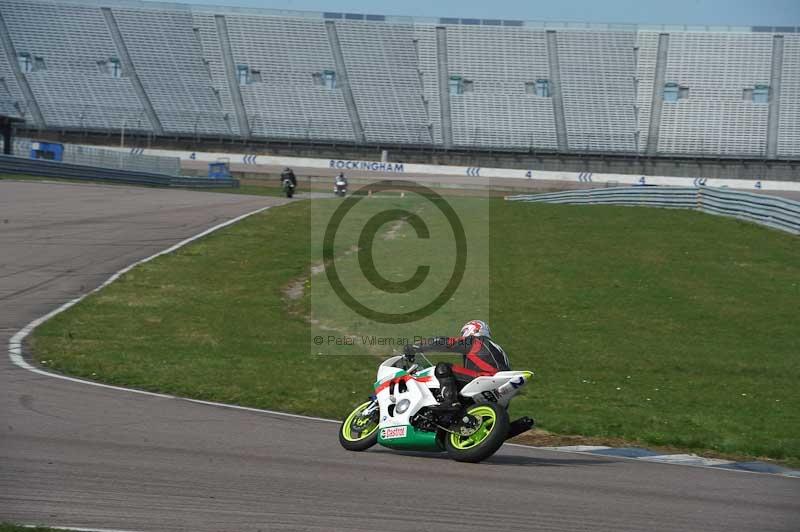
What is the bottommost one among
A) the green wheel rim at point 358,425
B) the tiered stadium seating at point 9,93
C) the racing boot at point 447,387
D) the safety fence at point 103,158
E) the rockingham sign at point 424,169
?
the green wheel rim at point 358,425

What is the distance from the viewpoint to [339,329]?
17188 mm

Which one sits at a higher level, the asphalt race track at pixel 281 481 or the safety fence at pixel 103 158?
the safety fence at pixel 103 158

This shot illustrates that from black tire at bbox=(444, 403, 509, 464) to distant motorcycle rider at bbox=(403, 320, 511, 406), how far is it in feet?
0.90

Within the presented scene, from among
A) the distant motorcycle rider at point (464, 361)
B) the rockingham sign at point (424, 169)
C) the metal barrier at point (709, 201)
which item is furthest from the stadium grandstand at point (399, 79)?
the distant motorcycle rider at point (464, 361)

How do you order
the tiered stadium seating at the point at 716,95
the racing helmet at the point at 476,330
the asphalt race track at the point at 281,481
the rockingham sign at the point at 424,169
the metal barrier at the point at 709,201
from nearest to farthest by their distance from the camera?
the asphalt race track at the point at 281,481 < the racing helmet at the point at 476,330 < the metal barrier at the point at 709,201 < the rockingham sign at the point at 424,169 < the tiered stadium seating at the point at 716,95

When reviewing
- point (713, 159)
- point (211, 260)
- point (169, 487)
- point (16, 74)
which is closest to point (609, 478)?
point (169, 487)

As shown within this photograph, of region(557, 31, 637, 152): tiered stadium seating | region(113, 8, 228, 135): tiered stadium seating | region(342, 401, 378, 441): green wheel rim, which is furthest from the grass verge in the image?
region(113, 8, 228, 135): tiered stadium seating

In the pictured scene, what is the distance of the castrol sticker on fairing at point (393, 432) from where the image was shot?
8.93 m

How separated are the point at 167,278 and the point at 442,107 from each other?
48.1 metres

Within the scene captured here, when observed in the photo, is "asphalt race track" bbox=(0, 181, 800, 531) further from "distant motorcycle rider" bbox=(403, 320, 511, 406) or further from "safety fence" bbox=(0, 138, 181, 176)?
"safety fence" bbox=(0, 138, 181, 176)

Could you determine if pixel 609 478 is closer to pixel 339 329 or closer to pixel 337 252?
pixel 339 329

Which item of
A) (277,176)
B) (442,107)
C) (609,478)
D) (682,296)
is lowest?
(609,478)

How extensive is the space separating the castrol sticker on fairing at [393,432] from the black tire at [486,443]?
17.4 inches

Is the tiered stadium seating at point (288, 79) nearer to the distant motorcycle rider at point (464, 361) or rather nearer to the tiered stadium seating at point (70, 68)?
the tiered stadium seating at point (70, 68)
